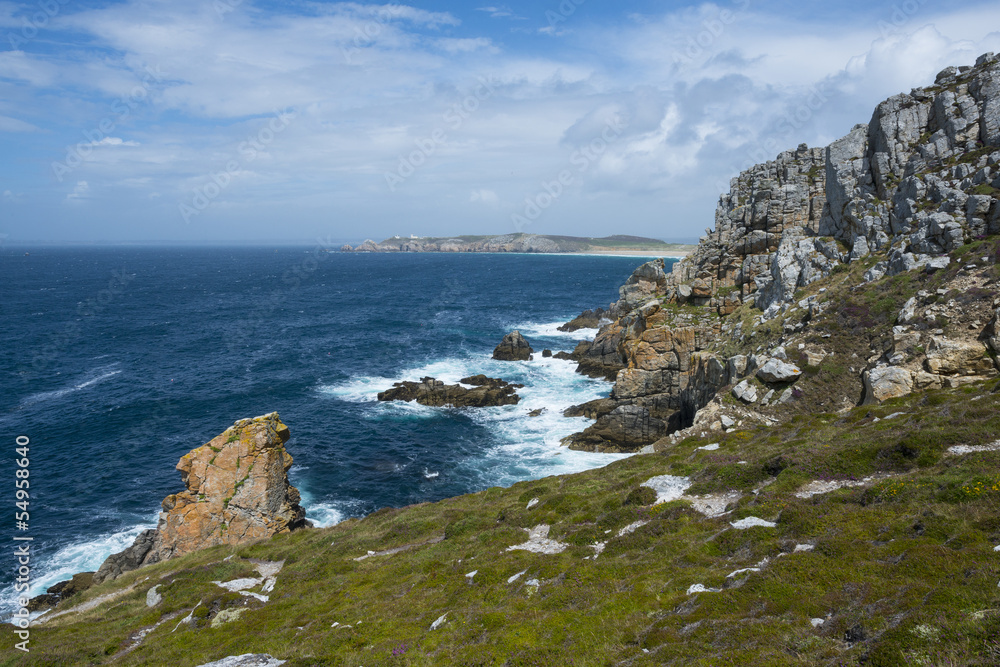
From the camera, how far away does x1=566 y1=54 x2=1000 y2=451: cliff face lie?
31703mm

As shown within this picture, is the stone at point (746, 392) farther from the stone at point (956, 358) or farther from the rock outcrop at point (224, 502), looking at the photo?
the rock outcrop at point (224, 502)

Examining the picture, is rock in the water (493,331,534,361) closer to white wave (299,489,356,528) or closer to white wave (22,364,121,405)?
white wave (299,489,356,528)

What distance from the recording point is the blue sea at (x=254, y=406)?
→ 45094 mm

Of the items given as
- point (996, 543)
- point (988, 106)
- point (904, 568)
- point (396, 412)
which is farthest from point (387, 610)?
point (988, 106)

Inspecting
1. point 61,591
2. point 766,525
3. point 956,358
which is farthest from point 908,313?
point 61,591

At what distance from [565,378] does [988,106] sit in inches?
2047

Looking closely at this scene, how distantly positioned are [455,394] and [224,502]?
3348 cm

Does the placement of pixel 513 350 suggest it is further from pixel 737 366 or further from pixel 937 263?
pixel 937 263

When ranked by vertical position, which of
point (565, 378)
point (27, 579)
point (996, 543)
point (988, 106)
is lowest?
point (27, 579)

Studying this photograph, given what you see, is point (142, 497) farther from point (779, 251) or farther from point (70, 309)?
point (70, 309)

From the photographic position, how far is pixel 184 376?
249 feet

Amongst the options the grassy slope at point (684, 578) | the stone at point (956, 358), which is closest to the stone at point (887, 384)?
the stone at point (956, 358)

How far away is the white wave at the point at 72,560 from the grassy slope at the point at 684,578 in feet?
28.1

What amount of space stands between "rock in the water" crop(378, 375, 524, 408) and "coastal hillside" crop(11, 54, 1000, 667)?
56.6ft
